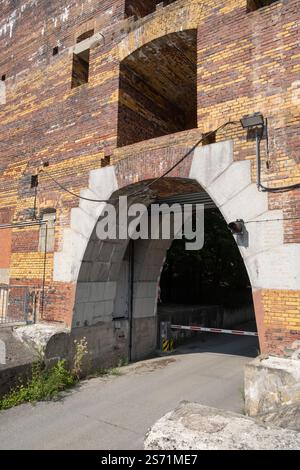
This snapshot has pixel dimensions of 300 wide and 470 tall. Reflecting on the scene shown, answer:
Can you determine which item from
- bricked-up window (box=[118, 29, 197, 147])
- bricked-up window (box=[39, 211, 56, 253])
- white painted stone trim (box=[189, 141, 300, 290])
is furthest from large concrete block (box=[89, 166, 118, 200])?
white painted stone trim (box=[189, 141, 300, 290])

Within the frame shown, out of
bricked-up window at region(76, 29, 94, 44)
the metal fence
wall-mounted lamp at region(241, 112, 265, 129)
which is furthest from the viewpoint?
bricked-up window at region(76, 29, 94, 44)

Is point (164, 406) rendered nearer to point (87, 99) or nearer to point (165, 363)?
point (165, 363)

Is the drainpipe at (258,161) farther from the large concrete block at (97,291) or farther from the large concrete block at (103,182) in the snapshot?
the large concrete block at (97,291)

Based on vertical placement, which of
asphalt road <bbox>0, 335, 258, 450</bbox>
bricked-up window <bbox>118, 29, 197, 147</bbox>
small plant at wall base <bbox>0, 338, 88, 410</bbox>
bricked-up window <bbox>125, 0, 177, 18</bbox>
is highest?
bricked-up window <bbox>125, 0, 177, 18</bbox>

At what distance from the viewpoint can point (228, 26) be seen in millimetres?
6988

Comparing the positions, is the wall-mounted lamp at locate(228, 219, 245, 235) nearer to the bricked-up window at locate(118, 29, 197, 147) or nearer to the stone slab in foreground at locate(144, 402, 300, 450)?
the stone slab in foreground at locate(144, 402, 300, 450)

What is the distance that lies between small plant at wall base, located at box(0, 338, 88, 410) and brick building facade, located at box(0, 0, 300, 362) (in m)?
1.05

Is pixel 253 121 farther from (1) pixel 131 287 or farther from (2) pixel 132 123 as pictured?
(1) pixel 131 287

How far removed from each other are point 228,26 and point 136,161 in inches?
120

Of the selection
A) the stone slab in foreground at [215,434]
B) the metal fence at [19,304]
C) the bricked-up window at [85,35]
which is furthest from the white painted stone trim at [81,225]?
the stone slab in foreground at [215,434]

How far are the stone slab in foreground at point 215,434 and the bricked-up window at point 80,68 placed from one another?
29.3ft

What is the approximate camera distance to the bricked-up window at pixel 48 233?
9.45 metres

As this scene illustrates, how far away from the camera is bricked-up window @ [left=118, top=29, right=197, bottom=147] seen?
836cm

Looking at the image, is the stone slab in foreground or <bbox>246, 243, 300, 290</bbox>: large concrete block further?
<bbox>246, 243, 300, 290</bbox>: large concrete block
